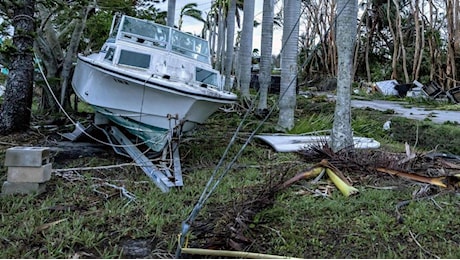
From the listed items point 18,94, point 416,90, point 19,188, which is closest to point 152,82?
point 19,188

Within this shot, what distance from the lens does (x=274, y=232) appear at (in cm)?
301

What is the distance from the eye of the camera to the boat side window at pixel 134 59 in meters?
6.00

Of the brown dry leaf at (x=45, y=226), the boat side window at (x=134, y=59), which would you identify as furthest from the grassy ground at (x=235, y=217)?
the boat side window at (x=134, y=59)

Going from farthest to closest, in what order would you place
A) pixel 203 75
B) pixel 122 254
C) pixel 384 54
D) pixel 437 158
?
pixel 384 54
pixel 203 75
pixel 437 158
pixel 122 254

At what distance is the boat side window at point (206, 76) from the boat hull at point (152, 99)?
1.07 m

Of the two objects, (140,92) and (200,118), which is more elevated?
(140,92)

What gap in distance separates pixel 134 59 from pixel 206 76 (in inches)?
53.2

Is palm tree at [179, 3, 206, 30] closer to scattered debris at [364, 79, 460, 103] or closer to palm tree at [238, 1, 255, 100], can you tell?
scattered debris at [364, 79, 460, 103]

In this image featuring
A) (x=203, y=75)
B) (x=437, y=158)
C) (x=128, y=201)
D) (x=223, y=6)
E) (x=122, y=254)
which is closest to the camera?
(x=122, y=254)

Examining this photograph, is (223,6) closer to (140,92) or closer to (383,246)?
(140,92)

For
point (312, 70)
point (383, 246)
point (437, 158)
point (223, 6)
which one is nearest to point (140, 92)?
point (383, 246)

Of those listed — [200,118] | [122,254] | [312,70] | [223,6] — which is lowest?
[122,254]

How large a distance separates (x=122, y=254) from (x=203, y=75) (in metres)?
4.51

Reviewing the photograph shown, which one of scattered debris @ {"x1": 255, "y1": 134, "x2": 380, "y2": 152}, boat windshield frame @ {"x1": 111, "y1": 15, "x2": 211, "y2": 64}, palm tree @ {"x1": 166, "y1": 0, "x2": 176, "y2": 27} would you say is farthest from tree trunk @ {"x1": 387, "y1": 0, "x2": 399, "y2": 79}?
boat windshield frame @ {"x1": 111, "y1": 15, "x2": 211, "y2": 64}
